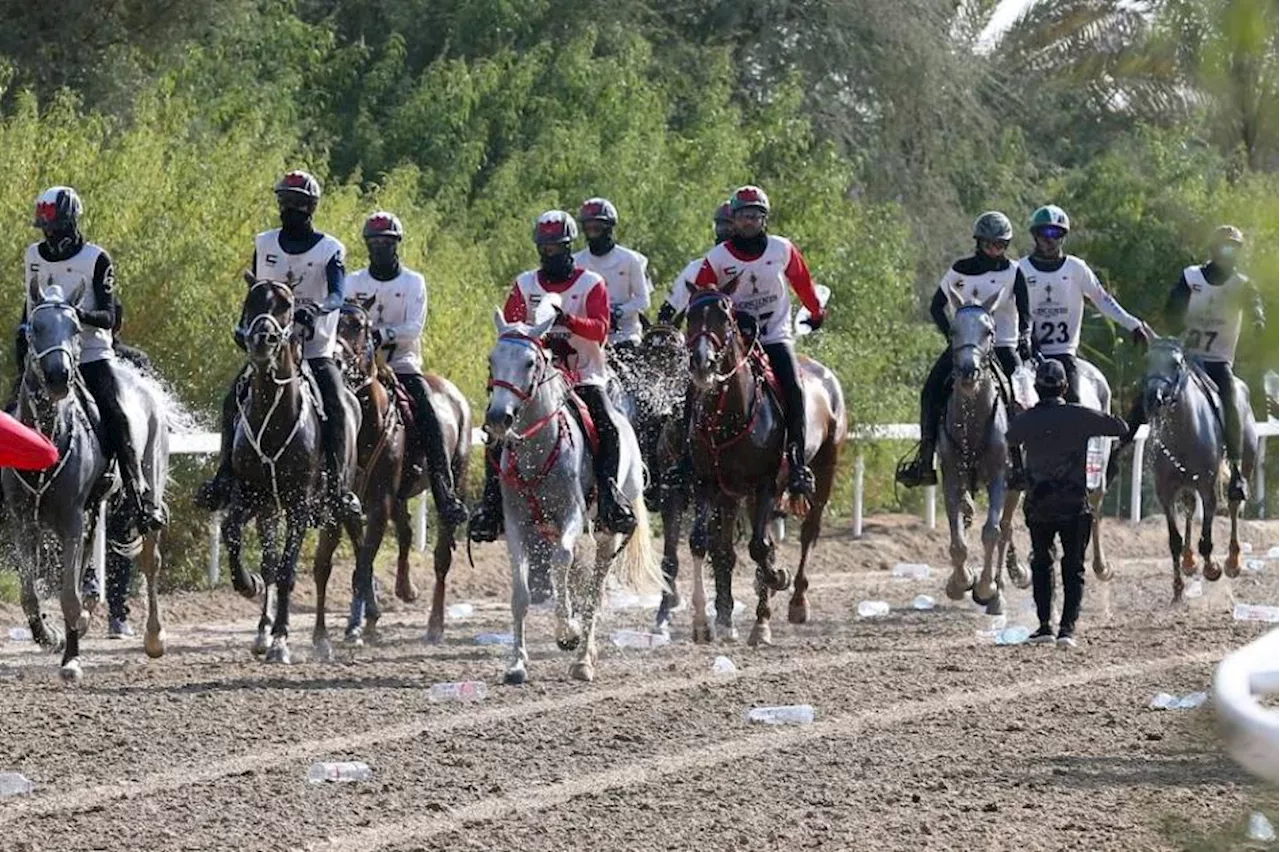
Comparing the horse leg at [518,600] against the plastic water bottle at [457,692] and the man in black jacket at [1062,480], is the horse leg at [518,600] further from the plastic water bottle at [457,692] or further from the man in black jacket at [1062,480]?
the man in black jacket at [1062,480]

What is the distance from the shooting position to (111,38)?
28156 millimetres

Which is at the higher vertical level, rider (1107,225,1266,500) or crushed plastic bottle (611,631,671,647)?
rider (1107,225,1266,500)

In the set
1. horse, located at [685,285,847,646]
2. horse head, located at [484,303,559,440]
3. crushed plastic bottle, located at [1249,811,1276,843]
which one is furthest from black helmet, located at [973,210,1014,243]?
crushed plastic bottle, located at [1249,811,1276,843]

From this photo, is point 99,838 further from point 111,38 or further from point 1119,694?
point 111,38

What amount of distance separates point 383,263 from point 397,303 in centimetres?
30

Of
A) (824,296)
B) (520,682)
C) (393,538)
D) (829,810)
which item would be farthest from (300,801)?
(393,538)

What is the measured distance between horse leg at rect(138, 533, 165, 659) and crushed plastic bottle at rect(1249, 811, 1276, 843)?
12608mm

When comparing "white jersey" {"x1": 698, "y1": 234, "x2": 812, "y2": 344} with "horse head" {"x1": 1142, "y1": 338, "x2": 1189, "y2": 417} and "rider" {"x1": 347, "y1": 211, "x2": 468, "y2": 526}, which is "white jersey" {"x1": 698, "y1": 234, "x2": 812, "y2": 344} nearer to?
"rider" {"x1": 347, "y1": 211, "x2": 468, "y2": 526}

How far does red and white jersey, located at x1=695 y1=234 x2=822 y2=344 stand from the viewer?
16328mm

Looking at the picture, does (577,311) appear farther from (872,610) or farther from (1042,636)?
(872,610)

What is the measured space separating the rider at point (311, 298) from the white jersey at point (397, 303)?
1029mm

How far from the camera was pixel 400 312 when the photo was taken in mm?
16906

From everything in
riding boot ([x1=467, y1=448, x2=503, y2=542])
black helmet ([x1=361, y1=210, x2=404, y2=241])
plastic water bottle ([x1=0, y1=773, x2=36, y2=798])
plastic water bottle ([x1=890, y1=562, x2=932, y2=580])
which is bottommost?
plastic water bottle ([x1=0, y1=773, x2=36, y2=798])

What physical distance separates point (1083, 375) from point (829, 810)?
1055cm
